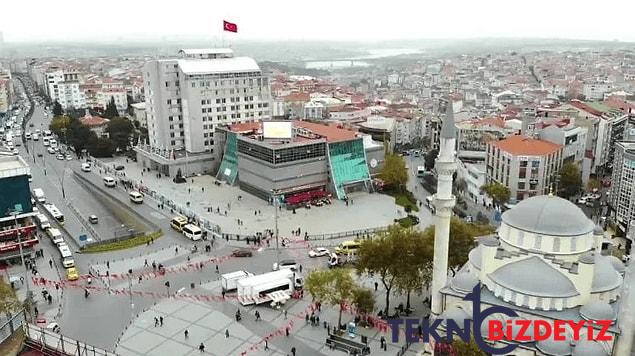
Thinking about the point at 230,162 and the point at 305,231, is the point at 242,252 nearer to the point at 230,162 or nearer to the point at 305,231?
the point at 305,231

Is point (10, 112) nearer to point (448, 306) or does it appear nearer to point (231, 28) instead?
point (231, 28)

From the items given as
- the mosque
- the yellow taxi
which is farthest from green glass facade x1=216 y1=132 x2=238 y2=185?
the mosque

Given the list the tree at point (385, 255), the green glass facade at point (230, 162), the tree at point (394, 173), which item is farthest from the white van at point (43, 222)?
the tree at point (394, 173)

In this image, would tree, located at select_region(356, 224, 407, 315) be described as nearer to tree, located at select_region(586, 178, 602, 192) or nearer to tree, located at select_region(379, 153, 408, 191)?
tree, located at select_region(379, 153, 408, 191)

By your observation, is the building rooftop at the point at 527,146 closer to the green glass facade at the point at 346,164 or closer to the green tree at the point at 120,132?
the green glass facade at the point at 346,164

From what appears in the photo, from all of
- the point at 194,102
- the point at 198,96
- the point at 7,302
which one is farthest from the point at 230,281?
the point at 198,96

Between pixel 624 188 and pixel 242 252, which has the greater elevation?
pixel 624 188
